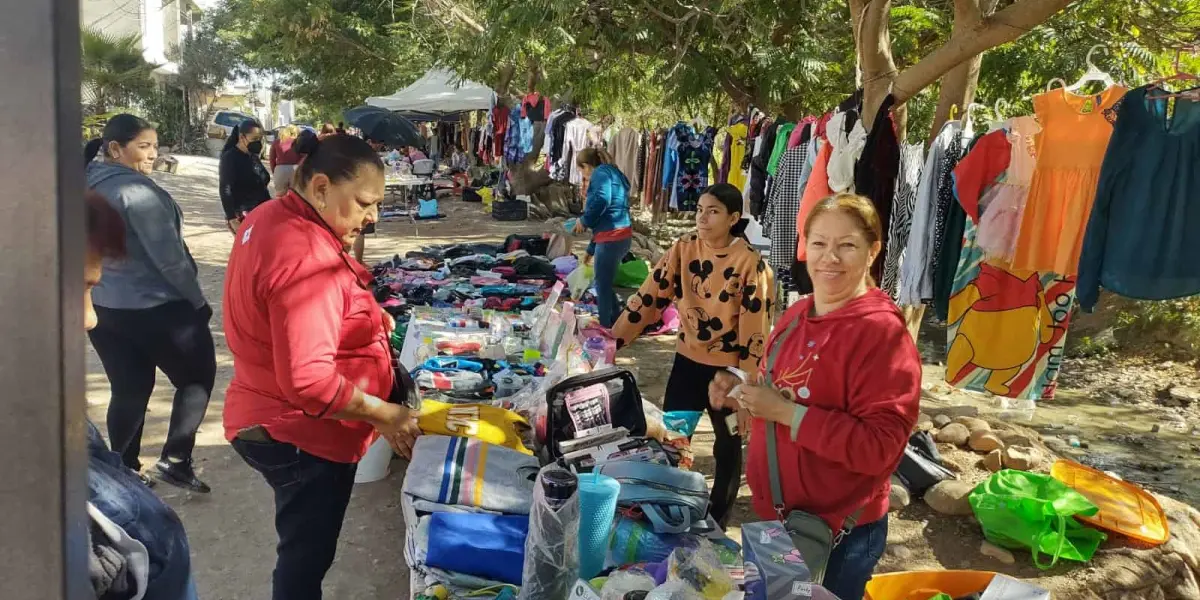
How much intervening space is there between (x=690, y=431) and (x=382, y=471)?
191 centimetres

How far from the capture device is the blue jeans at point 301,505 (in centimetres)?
220

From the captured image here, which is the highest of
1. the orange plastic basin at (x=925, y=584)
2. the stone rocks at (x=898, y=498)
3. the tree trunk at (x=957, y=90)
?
the tree trunk at (x=957, y=90)

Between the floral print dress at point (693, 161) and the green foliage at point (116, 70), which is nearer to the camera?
the floral print dress at point (693, 161)

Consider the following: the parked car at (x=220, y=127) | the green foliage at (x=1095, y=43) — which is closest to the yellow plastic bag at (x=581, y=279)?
the green foliage at (x=1095, y=43)

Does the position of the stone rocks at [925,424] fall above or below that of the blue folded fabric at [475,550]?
below

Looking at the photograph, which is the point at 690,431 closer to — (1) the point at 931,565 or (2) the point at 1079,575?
(1) the point at 931,565

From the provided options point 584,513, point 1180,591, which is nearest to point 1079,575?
point 1180,591

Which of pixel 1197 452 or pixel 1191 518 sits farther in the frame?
pixel 1197 452

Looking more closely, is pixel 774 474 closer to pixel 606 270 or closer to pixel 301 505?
pixel 301 505

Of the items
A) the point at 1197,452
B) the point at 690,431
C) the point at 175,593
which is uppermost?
the point at 175,593

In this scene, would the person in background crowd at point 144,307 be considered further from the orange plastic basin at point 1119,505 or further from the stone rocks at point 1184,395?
the stone rocks at point 1184,395

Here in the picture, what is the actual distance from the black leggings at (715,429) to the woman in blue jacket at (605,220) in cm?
318

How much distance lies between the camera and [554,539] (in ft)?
7.03

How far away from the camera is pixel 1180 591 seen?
3848 millimetres
